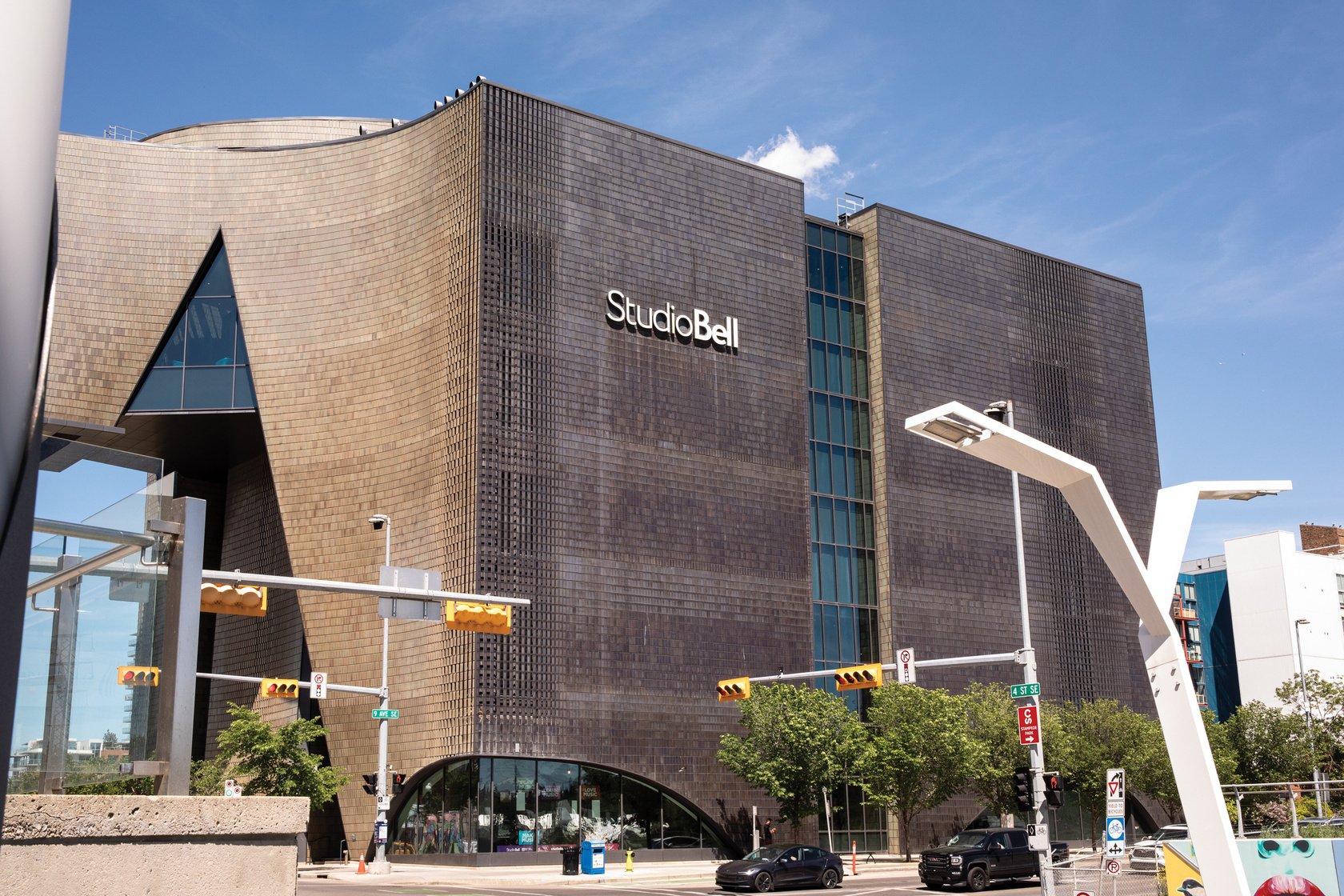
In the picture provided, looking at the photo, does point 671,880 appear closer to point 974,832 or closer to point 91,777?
point 974,832

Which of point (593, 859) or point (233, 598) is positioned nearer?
point (233, 598)

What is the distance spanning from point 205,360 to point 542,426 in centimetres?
1749

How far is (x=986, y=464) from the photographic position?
212ft

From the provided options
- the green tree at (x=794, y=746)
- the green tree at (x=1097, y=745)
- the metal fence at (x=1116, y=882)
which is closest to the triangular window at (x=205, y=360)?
the green tree at (x=794, y=746)

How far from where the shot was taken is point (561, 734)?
48656 millimetres

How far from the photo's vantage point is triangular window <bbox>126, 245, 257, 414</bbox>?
56.4 meters

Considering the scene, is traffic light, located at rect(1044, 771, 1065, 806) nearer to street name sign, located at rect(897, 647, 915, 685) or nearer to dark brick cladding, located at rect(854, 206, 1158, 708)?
street name sign, located at rect(897, 647, 915, 685)

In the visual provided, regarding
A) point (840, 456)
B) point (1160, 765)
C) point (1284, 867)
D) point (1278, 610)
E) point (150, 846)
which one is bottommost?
point (1284, 867)

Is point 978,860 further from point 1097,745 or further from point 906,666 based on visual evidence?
point 1097,745

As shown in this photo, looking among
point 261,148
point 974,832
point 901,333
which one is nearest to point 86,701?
point 974,832

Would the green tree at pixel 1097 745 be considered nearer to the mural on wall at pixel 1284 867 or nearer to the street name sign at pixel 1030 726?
the street name sign at pixel 1030 726

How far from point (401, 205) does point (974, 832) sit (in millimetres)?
35195

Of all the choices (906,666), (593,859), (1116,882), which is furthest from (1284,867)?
(593,859)

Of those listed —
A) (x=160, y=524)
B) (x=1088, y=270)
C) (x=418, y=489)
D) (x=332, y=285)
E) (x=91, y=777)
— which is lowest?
(x=91, y=777)
